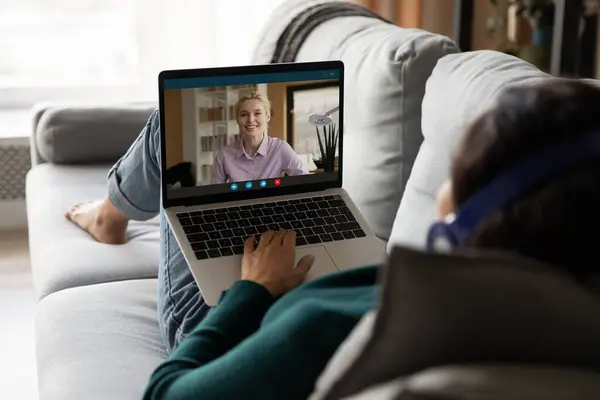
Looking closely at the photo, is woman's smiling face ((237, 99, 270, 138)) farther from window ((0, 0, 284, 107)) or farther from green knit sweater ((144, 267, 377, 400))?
window ((0, 0, 284, 107))

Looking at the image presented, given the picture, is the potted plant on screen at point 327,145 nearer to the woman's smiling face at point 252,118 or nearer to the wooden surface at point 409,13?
the woman's smiling face at point 252,118

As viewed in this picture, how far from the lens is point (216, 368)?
3.25 ft

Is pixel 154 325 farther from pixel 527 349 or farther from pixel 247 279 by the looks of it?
pixel 527 349

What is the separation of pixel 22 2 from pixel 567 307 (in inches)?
128

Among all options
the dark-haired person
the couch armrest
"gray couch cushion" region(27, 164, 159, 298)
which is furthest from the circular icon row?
the couch armrest

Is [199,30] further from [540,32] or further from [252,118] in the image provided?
[252,118]

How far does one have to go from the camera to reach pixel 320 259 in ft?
4.85

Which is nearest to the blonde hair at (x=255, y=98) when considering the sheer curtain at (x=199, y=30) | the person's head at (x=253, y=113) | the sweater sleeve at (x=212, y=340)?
the person's head at (x=253, y=113)

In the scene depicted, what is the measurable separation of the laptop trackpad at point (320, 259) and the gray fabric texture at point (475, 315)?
0.76 m

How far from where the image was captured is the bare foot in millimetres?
2162

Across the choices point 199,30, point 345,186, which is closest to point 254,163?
point 345,186

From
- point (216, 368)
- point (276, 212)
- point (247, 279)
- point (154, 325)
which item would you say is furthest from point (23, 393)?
point (216, 368)

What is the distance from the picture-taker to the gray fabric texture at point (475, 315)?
0.65 m

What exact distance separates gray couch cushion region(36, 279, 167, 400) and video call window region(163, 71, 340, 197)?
319 millimetres
